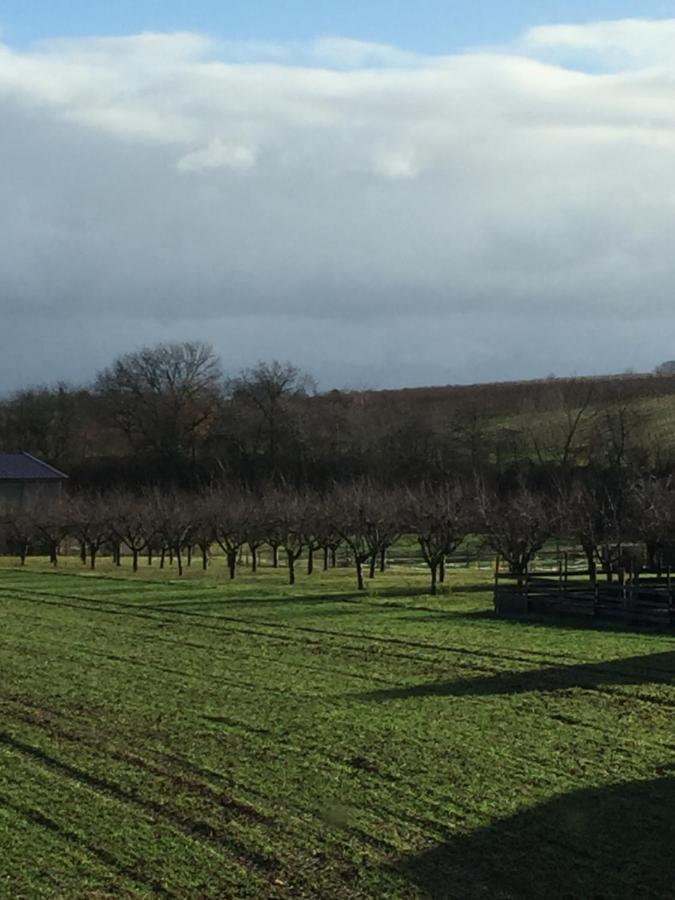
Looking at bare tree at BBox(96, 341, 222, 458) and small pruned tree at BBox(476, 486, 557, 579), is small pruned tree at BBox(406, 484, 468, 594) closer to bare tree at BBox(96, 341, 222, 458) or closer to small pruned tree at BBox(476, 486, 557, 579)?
small pruned tree at BBox(476, 486, 557, 579)

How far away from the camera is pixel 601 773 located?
1480 cm

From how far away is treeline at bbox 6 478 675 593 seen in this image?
4316 cm

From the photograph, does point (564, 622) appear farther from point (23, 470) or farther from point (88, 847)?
point (23, 470)

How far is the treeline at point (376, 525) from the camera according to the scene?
4316cm

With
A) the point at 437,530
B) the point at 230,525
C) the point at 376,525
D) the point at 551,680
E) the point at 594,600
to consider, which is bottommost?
the point at 551,680

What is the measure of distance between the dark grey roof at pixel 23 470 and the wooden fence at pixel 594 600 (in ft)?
187

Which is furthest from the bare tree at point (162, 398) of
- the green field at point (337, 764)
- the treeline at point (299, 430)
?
the green field at point (337, 764)

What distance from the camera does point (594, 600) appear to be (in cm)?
3356

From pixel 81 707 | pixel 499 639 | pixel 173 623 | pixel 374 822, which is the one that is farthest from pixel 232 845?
pixel 173 623

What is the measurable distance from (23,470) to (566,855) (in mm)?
80134

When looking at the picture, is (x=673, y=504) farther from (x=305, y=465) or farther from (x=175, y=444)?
(x=175, y=444)

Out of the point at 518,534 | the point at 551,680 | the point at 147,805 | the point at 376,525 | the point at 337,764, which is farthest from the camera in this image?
the point at 376,525

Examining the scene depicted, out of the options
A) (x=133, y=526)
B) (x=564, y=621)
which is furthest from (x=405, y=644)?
(x=133, y=526)

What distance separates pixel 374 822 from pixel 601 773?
3.48 m
